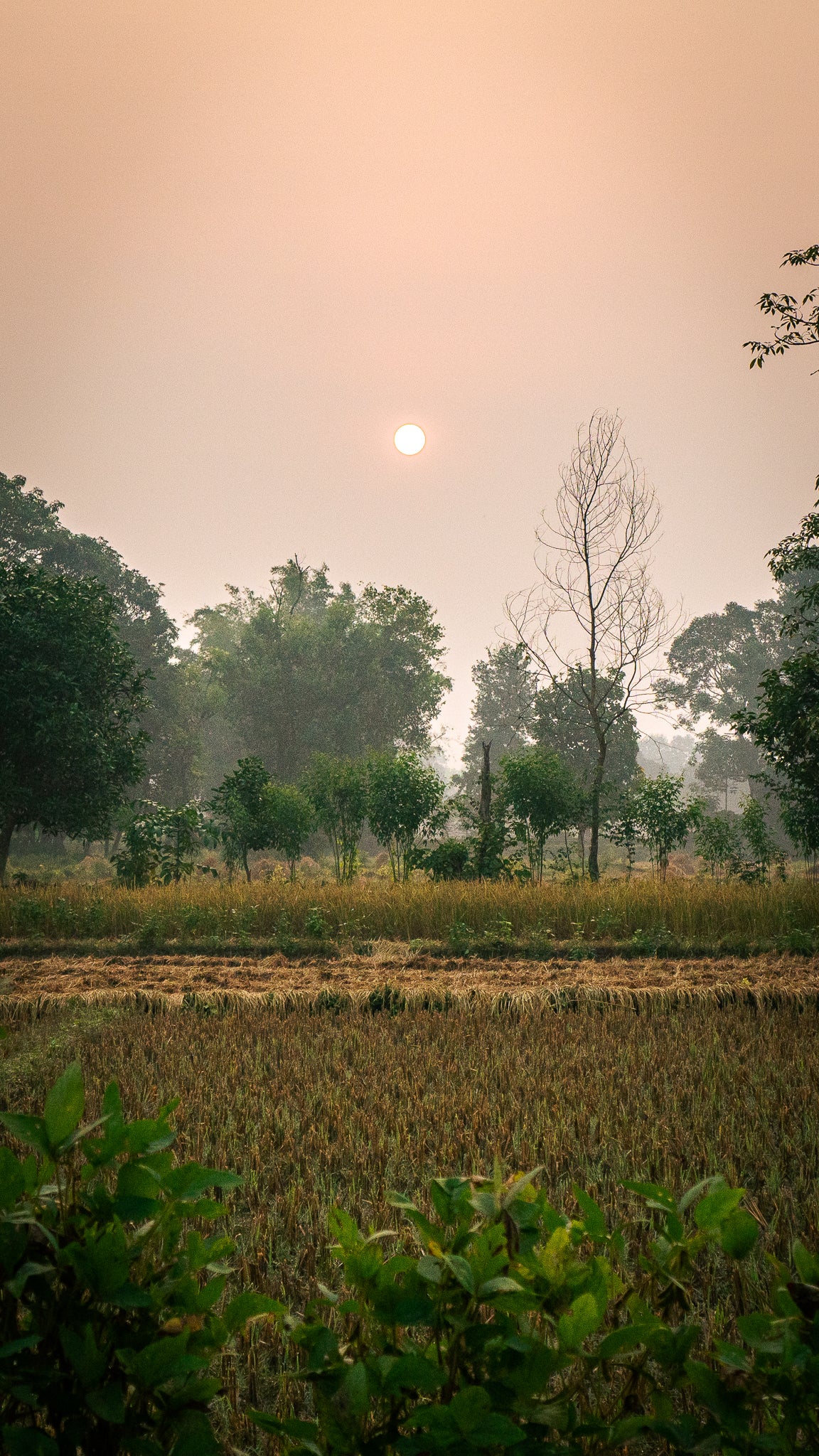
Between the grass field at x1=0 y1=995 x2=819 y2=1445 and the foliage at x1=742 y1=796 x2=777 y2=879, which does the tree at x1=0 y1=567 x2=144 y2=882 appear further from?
the foliage at x1=742 y1=796 x2=777 y2=879

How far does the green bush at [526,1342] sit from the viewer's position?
787 millimetres

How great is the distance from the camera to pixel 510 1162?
3.24m

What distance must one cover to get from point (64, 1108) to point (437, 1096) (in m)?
3.58

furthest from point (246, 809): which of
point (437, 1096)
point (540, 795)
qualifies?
point (437, 1096)

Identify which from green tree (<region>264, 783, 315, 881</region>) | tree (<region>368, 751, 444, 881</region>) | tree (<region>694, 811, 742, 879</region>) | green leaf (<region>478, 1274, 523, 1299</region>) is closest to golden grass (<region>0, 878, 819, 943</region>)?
tree (<region>368, 751, 444, 881</region>)

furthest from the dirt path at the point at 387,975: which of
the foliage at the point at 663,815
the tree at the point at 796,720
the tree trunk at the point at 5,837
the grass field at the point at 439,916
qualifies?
the tree trunk at the point at 5,837

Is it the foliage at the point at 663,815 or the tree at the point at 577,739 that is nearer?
the foliage at the point at 663,815

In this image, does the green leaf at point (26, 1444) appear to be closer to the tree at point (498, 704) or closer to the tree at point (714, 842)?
the tree at point (714, 842)

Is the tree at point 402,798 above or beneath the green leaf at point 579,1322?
above

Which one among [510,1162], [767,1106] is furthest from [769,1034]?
[510,1162]

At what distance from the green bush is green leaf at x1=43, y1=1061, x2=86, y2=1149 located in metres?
0.31

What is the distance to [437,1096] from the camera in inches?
162

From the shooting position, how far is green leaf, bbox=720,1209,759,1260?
87cm

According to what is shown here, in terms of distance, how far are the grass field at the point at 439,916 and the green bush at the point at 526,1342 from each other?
7.76 m
